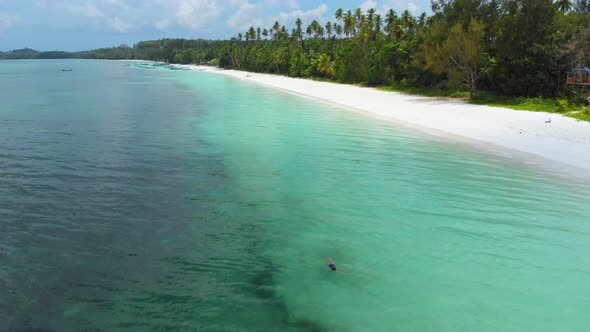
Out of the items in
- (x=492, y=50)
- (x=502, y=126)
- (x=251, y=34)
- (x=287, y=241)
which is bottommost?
(x=287, y=241)

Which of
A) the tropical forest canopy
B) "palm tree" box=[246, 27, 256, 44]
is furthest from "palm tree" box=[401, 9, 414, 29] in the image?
"palm tree" box=[246, 27, 256, 44]

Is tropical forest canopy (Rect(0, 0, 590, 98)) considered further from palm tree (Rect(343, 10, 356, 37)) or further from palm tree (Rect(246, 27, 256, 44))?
palm tree (Rect(246, 27, 256, 44))

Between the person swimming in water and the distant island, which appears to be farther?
the distant island

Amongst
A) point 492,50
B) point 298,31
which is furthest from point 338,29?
point 492,50

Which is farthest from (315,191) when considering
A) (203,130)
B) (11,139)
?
(11,139)

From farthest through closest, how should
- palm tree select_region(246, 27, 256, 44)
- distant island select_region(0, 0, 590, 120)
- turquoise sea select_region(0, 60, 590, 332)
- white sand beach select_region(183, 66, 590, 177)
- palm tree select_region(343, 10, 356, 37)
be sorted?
palm tree select_region(246, 27, 256, 44) < palm tree select_region(343, 10, 356, 37) < distant island select_region(0, 0, 590, 120) < white sand beach select_region(183, 66, 590, 177) < turquoise sea select_region(0, 60, 590, 332)

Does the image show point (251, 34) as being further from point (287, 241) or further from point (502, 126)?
point (287, 241)
